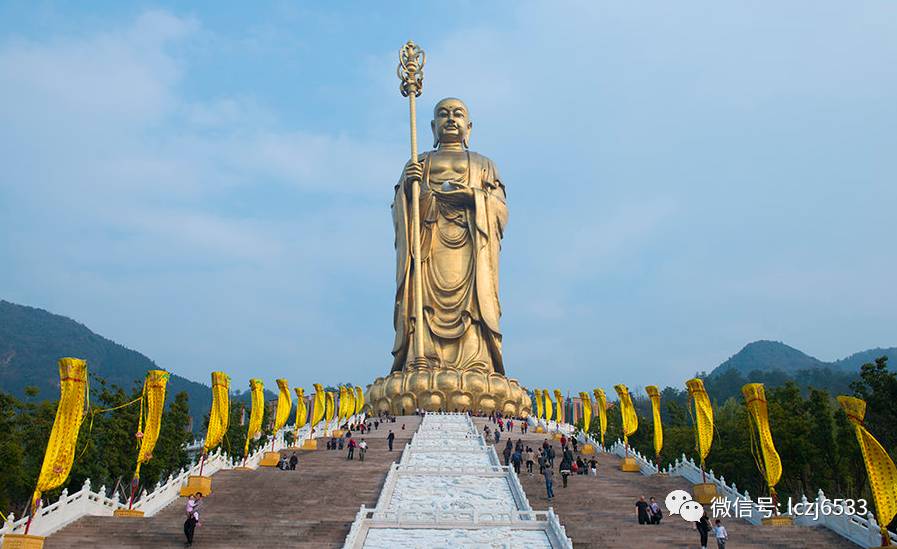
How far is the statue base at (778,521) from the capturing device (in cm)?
1093

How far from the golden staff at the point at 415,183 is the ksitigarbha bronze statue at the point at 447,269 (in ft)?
0.13

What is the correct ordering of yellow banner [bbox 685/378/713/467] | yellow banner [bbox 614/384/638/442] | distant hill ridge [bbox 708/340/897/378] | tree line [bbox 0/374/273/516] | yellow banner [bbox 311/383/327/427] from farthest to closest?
1. distant hill ridge [bbox 708/340/897/378]
2. yellow banner [bbox 311/383/327/427]
3. yellow banner [bbox 614/384/638/442]
4. tree line [bbox 0/374/273/516]
5. yellow banner [bbox 685/378/713/467]

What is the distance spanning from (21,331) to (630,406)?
143m

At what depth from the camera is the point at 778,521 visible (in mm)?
10930

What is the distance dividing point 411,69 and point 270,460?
18678 millimetres

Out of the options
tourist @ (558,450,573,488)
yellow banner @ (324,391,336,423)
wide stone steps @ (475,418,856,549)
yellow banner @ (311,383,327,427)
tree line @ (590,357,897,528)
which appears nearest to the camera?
wide stone steps @ (475,418,856,549)

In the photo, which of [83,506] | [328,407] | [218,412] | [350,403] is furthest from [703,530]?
[350,403]

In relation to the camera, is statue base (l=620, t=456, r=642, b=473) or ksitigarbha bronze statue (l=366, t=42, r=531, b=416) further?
ksitigarbha bronze statue (l=366, t=42, r=531, b=416)

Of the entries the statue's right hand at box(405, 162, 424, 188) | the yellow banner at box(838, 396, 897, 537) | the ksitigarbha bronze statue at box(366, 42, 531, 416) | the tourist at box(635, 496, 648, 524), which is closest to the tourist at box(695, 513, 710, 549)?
the tourist at box(635, 496, 648, 524)

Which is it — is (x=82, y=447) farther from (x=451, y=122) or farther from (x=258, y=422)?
(x=451, y=122)

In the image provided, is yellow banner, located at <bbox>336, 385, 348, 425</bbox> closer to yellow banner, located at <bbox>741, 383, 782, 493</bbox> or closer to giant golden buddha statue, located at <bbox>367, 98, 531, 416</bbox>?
giant golden buddha statue, located at <bbox>367, 98, 531, 416</bbox>

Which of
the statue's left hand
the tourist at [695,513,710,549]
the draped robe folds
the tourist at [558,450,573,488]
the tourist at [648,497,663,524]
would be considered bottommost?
the tourist at [695,513,710,549]

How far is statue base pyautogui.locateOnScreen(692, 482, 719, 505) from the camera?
41.7 feet

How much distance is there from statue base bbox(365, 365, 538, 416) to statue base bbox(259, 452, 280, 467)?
432 inches
